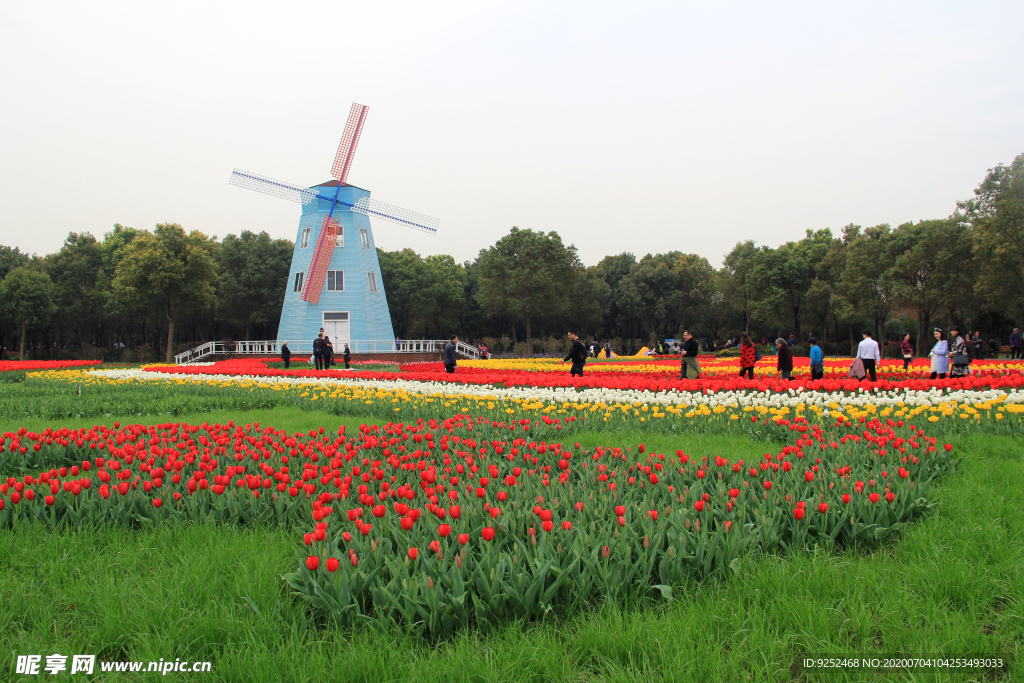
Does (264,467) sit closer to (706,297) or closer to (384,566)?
(384,566)

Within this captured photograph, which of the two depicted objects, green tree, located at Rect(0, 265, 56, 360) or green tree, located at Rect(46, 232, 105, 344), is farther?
green tree, located at Rect(46, 232, 105, 344)

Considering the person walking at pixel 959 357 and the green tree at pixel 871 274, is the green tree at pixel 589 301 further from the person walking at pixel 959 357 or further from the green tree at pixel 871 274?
the person walking at pixel 959 357

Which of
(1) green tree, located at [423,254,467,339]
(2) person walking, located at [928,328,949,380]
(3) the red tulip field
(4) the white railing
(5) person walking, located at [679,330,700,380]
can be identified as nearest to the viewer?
(3) the red tulip field

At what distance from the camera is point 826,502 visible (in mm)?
3736

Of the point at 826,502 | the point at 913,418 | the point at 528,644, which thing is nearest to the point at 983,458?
the point at 913,418

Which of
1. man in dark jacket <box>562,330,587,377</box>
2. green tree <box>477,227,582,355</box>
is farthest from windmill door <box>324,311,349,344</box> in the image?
man in dark jacket <box>562,330,587,377</box>

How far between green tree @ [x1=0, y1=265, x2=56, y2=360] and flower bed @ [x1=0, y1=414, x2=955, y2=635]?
4598 cm

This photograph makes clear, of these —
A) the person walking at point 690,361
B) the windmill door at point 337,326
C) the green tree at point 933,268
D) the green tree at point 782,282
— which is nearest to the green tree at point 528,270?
the windmill door at point 337,326

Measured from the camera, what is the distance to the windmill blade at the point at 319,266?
34.2 meters

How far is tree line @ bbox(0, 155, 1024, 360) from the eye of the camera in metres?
34.1

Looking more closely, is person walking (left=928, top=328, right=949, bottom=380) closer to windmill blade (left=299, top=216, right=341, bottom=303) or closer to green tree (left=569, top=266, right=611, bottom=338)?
windmill blade (left=299, top=216, right=341, bottom=303)

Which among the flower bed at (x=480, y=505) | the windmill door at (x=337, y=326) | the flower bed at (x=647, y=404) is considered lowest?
the flower bed at (x=480, y=505)

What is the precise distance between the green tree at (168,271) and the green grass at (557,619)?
3817 centimetres

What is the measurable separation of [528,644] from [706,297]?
61.3m
